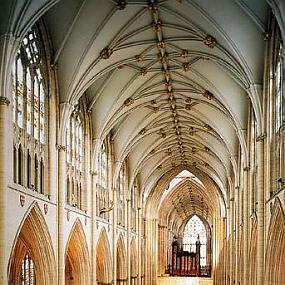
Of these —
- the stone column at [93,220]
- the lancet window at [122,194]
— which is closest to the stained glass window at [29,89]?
the stone column at [93,220]

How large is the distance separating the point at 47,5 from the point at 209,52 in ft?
31.0

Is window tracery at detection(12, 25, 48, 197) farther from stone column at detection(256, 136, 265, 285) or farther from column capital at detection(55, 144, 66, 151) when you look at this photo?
stone column at detection(256, 136, 265, 285)

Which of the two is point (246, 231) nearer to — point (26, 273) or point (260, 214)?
point (260, 214)

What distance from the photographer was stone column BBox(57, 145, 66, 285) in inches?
1008

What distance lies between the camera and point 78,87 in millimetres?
27094

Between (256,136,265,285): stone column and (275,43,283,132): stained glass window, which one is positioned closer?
(275,43,283,132): stained glass window

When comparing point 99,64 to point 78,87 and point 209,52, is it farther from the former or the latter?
point 209,52

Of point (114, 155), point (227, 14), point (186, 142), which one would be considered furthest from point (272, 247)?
point (186, 142)

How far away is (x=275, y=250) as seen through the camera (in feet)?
74.4

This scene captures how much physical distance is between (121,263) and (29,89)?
77.3 ft

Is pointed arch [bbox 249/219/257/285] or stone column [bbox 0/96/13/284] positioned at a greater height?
stone column [bbox 0/96/13/284]

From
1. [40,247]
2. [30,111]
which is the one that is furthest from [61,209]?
[30,111]

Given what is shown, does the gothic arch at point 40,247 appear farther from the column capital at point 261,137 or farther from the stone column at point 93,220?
the column capital at point 261,137

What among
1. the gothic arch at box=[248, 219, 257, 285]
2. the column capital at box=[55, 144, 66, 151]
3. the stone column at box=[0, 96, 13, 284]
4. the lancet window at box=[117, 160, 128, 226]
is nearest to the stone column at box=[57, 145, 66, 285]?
the column capital at box=[55, 144, 66, 151]
